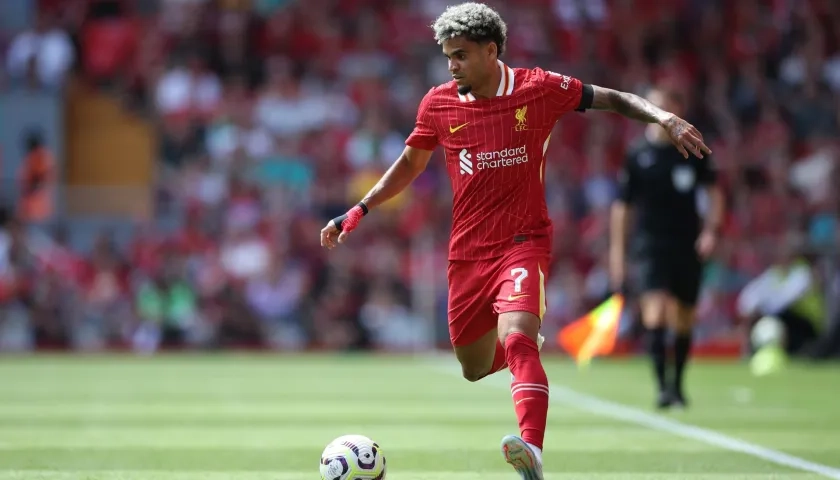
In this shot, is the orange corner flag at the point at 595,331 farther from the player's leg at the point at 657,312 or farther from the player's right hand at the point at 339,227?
the player's right hand at the point at 339,227

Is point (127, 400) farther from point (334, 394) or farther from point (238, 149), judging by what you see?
point (238, 149)

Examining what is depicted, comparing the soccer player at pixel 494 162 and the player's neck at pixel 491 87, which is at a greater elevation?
the player's neck at pixel 491 87

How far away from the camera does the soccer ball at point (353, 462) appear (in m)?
6.59

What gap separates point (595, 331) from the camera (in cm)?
1421

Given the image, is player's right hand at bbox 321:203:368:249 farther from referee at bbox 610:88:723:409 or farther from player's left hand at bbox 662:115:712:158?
referee at bbox 610:88:723:409

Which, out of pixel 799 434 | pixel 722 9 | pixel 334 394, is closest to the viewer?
pixel 799 434

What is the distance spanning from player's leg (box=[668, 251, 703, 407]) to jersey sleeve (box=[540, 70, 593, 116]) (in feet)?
16.8

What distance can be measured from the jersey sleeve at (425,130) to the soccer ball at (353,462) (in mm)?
1652

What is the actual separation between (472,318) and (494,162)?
2.66 feet

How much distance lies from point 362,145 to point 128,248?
412cm

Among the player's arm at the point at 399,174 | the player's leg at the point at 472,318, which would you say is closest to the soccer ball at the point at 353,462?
the player's leg at the point at 472,318

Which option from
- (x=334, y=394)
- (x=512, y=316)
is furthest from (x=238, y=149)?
(x=512, y=316)

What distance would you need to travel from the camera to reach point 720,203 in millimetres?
12023

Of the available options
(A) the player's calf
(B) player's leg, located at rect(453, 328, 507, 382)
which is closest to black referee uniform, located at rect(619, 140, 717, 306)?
(B) player's leg, located at rect(453, 328, 507, 382)
